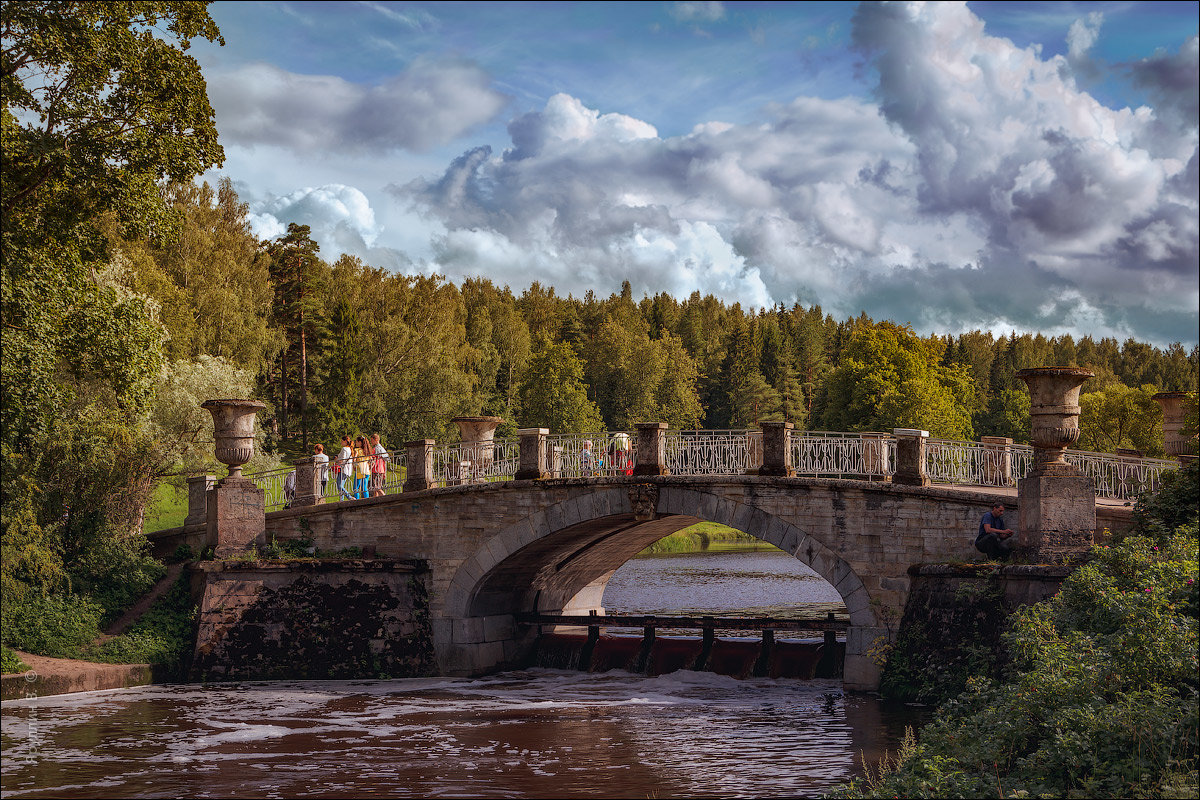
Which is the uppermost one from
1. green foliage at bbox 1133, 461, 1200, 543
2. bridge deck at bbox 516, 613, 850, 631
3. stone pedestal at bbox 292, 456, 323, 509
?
stone pedestal at bbox 292, 456, 323, 509

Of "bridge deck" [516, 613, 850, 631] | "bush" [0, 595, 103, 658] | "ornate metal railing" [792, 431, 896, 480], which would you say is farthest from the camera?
"bridge deck" [516, 613, 850, 631]

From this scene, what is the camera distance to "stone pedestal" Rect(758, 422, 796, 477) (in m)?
19.3

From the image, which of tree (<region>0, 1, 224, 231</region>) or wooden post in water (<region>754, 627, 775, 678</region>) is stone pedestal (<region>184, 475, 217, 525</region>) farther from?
wooden post in water (<region>754, 627, 775, 678</region>)

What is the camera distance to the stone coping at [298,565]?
20.9 meters

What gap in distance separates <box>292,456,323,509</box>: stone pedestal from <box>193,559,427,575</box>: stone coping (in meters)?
1.78

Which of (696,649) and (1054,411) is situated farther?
(696,649)

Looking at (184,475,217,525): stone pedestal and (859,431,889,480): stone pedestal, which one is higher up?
(859,431,889,480): stone pedestal

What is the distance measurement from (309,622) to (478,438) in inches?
216

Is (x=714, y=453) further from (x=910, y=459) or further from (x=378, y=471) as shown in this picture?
(x=378, y=471)

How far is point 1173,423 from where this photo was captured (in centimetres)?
2306

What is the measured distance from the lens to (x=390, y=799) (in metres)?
12.6

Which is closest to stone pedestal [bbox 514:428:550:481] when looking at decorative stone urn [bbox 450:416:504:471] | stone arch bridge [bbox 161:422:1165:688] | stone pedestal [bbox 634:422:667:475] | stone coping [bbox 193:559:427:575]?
stone arch bridge [bbox 161:422:1165:688]

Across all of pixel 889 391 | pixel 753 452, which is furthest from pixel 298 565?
pixel 889 391

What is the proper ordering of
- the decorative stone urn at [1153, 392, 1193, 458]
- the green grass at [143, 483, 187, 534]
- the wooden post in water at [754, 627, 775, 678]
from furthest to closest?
1. the green grass at [143, 483, 187, 534]
2. the decorative stone urn at [1153, 392, 1193, 458]
3. the wooden post in water at [754, 627, 775, 678]
